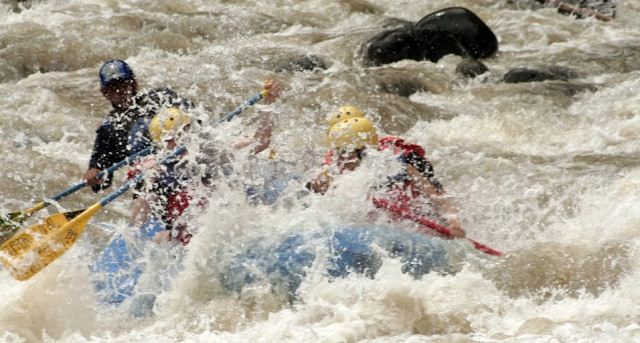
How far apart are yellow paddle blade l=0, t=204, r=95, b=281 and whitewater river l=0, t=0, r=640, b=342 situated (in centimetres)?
17

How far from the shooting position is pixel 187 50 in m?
11.5

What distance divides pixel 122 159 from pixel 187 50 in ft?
16.9

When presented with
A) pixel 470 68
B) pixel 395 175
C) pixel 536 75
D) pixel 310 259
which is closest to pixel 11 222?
pixel 310 259

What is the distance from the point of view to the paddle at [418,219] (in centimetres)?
555

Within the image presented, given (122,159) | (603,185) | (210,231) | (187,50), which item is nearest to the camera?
(210,231)

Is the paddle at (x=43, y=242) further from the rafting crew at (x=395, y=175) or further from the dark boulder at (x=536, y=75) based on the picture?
the dark boulder at (x=536, y=75)

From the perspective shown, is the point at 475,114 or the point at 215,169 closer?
the point at 215,169

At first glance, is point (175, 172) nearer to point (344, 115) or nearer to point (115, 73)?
point (115, 73)

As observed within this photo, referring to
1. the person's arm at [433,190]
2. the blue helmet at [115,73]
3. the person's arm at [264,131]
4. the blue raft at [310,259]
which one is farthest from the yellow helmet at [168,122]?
the person's arm at [433,190]

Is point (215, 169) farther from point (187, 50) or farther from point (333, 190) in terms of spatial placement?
point (187, 50)

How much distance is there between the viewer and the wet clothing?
6215 mm

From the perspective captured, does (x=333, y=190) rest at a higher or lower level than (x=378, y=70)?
higher

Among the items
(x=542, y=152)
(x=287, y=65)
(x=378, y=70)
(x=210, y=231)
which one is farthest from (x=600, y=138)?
(x=210, y=231)

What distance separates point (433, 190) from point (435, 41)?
18.9 feet
